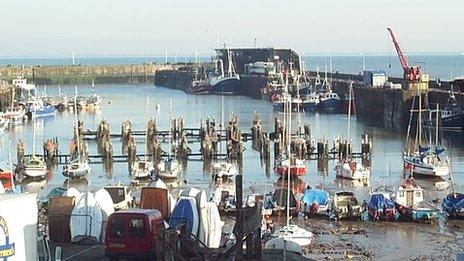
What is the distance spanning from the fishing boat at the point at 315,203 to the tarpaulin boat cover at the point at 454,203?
4294mm

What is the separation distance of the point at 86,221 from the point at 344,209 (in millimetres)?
12301

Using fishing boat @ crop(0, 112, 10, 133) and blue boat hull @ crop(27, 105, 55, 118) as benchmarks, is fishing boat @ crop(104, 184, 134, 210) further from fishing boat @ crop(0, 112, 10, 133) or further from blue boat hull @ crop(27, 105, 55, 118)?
blue boat hull @ crop(27, 105, 55, 118)

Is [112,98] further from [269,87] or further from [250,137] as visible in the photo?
[250,137]

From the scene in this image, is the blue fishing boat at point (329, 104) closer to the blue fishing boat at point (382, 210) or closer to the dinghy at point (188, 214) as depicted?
the blue fishing boat at point (382, 210)

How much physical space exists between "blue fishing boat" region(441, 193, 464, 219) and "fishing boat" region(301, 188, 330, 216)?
14.2 feet

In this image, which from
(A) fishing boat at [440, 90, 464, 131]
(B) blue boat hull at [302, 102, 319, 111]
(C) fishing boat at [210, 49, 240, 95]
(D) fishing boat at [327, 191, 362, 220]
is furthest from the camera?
(C) fishing boat at [210, 49, 240, 95]

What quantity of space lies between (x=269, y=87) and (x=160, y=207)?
99.4 meters

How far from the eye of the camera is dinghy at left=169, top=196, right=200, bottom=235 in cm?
1994

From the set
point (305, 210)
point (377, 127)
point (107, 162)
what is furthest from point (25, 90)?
point (305, 210)

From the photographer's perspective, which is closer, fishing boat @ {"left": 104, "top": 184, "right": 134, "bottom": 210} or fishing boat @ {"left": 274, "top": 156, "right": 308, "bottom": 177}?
fishing boat @ {"left": 104, "top": 184, "right": 134, "bottom": 210}

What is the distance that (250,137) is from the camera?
6500cm

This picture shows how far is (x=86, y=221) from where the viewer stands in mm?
22062

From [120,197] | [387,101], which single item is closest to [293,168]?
[120,197]

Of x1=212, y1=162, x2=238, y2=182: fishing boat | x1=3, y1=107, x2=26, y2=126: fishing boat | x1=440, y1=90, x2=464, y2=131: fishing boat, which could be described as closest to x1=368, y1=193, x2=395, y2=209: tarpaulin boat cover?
x1=212, y1=162, x2=238, y2=182: fishing boat
